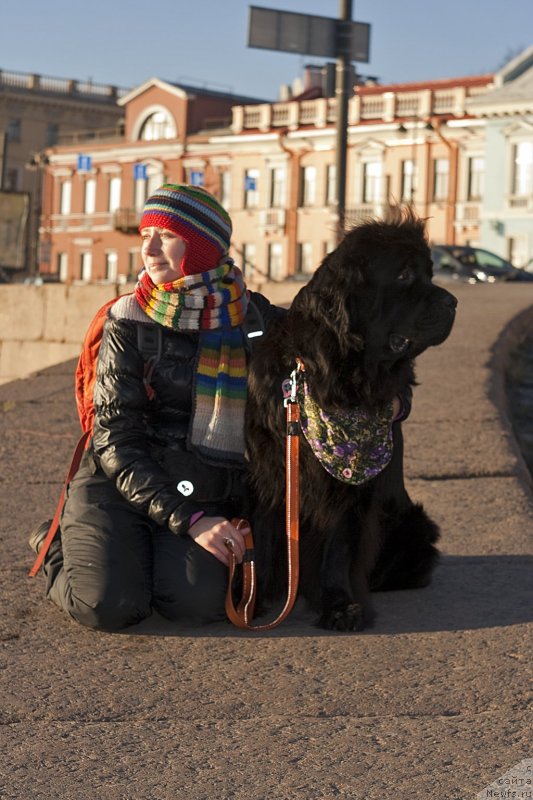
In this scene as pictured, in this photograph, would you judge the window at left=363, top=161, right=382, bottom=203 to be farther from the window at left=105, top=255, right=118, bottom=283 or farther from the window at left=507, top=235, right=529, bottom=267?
the window at left=105, top=255, right=118, bottom=283

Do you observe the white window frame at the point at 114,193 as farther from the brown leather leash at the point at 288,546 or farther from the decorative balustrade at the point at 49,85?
the brown leather leash at the point at 288,546

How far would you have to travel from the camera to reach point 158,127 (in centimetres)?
6238

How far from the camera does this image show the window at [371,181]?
174ft

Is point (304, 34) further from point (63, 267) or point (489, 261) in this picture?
point (63, 267)

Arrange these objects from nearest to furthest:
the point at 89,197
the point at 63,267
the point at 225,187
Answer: the point at 225,187 < the point at 89,197 < the point at 63,267

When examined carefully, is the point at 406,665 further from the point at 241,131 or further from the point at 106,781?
the point at 241,131

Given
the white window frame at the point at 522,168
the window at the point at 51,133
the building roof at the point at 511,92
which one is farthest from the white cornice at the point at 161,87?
the window at the point at 51,133

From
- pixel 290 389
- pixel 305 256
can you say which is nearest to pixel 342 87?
pixel 290 389

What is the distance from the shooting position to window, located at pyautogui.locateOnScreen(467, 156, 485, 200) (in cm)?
4978

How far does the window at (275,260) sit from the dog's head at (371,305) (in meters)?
52.2

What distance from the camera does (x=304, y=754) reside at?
124 inches

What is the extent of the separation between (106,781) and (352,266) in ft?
5.41

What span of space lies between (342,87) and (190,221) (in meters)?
10.4

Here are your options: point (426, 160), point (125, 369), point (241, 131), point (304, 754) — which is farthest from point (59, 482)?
point (241, 131)
